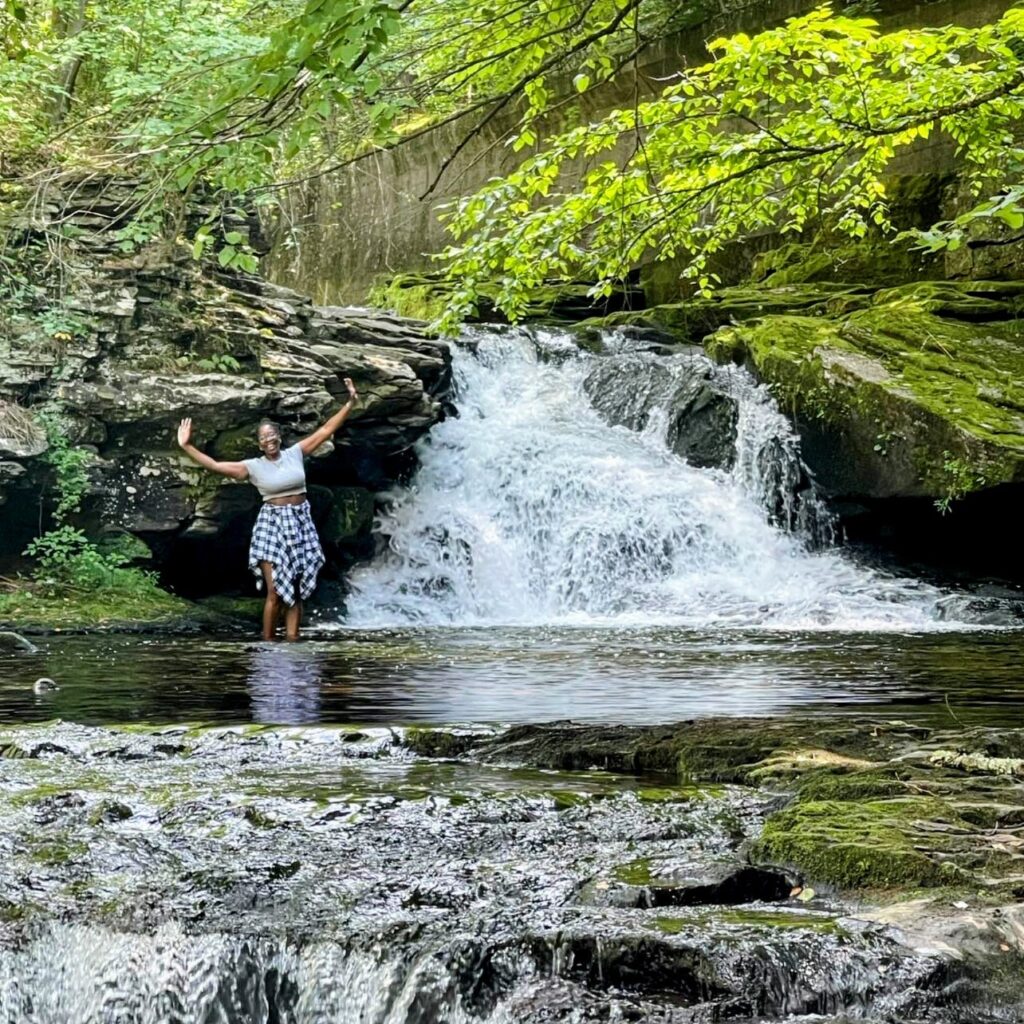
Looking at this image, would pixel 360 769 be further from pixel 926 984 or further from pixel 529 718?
pixel 926 984

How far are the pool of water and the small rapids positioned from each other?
1.91 metres

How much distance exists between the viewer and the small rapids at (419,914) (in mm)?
2572

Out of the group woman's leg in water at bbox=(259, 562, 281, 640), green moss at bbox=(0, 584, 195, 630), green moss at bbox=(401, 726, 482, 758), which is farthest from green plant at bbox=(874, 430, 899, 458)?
green moss at bbox=(401, 726, 482, 758)

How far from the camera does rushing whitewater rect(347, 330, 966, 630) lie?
13102 mm

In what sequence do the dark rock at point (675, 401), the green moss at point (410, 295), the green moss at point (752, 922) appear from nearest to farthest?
the green moss at point (752, 922), the dark rock at point (675, 401), the green moss at point (410, 295)

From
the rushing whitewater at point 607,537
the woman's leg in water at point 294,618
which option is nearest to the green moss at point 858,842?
the woman's leg in water at point 294,618

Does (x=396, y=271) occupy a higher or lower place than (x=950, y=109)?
higher

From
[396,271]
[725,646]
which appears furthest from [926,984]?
[396,271]

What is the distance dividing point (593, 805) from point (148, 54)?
10.5m

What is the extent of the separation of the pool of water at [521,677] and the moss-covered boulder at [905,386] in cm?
291

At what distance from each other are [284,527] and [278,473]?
48 centimetres

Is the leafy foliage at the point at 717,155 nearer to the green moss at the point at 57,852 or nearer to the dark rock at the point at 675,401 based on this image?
the green moss at the point at 57,852

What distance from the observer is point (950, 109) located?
5629mm

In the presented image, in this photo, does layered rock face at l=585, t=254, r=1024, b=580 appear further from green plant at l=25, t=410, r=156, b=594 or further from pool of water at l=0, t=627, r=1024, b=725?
green plant at l=25, t=410, r=156, b=594
